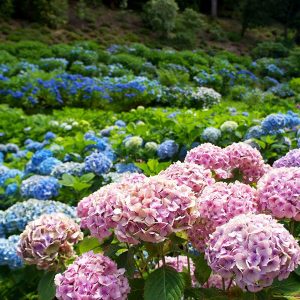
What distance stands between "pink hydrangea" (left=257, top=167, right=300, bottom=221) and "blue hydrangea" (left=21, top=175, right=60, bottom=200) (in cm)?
195

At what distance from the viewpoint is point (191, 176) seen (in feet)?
5.60

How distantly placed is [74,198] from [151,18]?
21.6 metres

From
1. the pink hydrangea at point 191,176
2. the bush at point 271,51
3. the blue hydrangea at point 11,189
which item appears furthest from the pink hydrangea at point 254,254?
the bush at point 271,51

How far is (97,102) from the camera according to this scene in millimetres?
10875

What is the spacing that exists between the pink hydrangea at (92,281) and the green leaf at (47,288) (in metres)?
0.25

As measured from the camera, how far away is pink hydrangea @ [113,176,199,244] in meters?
1.38

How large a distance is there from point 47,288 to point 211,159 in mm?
742

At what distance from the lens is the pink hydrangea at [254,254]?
122 centimetres

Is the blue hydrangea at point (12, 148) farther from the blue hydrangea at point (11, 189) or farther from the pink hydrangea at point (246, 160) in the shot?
the pink hydrangea at point (246, 160)

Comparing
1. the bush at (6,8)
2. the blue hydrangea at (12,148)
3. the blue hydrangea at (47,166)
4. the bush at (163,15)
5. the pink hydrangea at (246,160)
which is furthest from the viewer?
the bush at (163,15)

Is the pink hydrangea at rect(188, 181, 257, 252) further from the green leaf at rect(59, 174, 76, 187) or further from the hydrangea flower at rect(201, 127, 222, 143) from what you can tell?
the hydrangea flower at rect(201, 127, 222, 143)

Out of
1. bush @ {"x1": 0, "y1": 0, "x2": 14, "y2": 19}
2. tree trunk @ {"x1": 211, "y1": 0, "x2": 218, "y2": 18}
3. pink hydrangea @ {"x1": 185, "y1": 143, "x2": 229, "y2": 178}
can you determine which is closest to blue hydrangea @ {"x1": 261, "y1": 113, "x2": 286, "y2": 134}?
pink hydrangea @ {"x1": 185, "y1": 143, "x2": 229, "y2": 178}

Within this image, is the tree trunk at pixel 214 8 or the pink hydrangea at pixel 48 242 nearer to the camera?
the pink hydrangea at pixel 48 242

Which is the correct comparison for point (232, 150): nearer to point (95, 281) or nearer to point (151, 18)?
point (95, 281)
